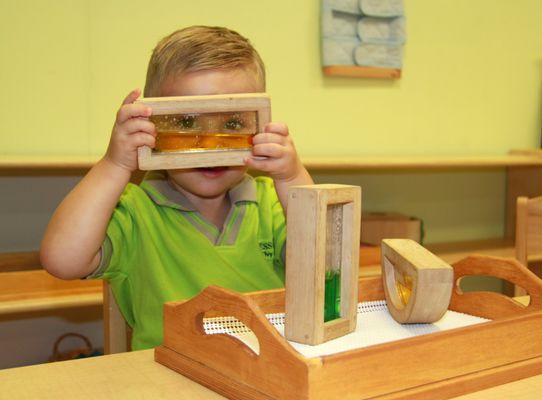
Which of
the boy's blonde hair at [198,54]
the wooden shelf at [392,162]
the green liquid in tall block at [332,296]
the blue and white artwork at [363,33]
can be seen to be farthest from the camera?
the blue and white artwork at [363,33]

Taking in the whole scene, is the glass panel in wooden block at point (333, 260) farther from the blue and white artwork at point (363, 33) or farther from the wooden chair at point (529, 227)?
the blue and white artwork at point (363, 33)

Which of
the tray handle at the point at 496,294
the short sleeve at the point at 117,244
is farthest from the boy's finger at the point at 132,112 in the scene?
the tray handle at the point at 496,294

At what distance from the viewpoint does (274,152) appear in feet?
3.18

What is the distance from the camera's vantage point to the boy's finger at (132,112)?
84cm

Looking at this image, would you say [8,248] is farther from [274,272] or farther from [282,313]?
[282,313]

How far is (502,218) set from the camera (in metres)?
2.98

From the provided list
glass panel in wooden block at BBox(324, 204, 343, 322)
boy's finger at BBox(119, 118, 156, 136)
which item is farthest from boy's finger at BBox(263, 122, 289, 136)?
glass panel in wooden block at BBox(324, 204, 343, 322)

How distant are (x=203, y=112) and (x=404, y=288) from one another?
310 millimetres

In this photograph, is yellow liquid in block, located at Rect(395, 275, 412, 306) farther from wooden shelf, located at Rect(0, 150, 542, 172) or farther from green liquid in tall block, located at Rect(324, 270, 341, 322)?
wooden shelf, located at Rect(0, 150, 542, 172)

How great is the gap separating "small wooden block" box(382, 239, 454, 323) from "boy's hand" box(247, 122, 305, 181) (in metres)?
0.22

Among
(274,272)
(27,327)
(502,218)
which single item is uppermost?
(274,272)

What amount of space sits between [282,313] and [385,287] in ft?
0.41

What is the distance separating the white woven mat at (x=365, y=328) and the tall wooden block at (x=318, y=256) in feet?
0.05

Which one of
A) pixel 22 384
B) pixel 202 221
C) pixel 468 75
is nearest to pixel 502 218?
pixel 468 75
